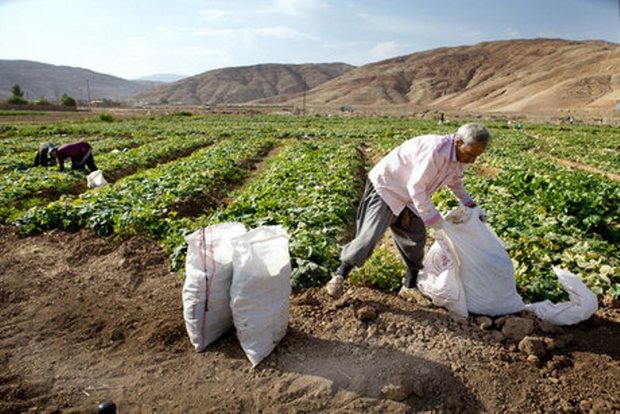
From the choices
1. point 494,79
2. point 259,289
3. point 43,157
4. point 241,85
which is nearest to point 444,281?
point 259,289

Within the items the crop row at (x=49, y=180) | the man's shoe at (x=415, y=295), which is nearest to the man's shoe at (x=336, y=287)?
the man's shoe at (x=415, y=295)

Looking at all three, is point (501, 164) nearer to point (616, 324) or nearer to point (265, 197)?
point (265, 197)

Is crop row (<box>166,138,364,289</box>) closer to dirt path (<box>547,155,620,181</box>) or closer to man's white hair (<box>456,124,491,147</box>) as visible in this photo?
man's white hair (<box>456,124,491,147</box>)

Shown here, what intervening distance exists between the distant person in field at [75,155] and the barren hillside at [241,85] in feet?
446

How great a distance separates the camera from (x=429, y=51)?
146m

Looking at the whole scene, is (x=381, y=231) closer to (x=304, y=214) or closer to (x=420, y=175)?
(x=420, y=175)

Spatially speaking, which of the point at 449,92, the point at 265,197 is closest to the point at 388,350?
the point at 265,197

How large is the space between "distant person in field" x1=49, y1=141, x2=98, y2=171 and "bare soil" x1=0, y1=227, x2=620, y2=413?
7919 mm

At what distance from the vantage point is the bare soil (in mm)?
3047

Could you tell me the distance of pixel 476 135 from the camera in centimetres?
338

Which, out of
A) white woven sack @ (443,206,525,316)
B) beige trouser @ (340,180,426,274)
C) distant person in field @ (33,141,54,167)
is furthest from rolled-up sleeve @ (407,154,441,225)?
distant person in field @ (33,141,54,167)

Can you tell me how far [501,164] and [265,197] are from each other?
29.3 ft

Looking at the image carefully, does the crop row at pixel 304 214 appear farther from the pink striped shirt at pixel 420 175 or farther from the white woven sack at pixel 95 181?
the white woven sack at pixel 95 181

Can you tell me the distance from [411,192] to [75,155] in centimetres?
1065
